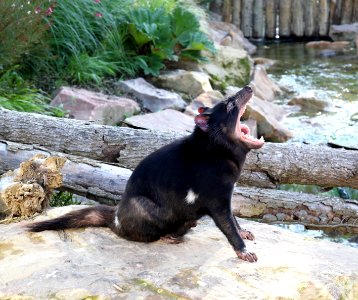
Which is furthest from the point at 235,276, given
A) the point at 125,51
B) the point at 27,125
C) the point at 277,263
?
the point at 125,51

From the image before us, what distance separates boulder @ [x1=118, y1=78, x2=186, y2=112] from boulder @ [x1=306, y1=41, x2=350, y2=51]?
5145 mm

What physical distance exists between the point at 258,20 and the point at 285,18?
50 centimetres

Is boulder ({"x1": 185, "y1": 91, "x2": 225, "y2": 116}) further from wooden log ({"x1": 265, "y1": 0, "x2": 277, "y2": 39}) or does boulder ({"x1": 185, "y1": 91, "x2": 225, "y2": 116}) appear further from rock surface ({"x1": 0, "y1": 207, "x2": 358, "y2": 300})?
wooden log ({"x1": 265, "y1": 0, "x2": 277, "y2": 39})

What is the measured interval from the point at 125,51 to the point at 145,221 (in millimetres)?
4528

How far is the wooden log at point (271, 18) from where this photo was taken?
39.5ft

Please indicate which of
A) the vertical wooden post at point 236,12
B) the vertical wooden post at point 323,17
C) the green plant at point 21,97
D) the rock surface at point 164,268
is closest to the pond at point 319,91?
the vertical wooden post at point 323,17

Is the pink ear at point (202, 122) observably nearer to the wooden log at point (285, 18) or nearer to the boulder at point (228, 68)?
the boulder at point (228, 68)

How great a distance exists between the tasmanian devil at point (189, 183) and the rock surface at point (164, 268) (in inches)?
3.2

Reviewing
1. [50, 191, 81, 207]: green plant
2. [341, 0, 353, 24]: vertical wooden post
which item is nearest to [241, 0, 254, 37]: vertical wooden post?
[341, 0, 353, 24]: vertical wooden post

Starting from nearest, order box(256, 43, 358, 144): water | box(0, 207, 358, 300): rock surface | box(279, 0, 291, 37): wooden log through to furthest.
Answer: box(0, 207, 358, 300): rock surface → box(256, 43, 358, 144): water → box(279, 0, 291, 37): wooden log

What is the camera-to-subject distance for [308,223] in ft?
13.1

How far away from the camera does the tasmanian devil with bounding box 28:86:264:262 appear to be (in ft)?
10.3

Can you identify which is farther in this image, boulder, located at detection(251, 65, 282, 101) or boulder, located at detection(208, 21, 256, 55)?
boulder, located at detection(208, 21, 256, 55)

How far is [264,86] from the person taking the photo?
28.4 feet
